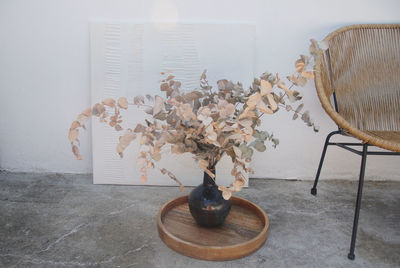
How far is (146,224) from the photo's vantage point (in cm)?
133

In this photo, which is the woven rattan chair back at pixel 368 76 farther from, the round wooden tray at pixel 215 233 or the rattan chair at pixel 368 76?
the round wooden tray at pixel 215 233

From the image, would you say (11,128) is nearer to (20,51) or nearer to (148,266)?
(20,51)

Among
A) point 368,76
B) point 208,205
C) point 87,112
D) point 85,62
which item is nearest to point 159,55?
point 85,62

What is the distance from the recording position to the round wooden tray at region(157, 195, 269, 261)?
110 centimetres

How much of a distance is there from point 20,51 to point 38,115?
1.11 ft

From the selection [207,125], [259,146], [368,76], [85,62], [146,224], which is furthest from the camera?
[85,62]

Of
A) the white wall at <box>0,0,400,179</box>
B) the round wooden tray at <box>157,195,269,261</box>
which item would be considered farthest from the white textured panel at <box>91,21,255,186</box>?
the round wooden tray at <box>157,195,269,261</box>

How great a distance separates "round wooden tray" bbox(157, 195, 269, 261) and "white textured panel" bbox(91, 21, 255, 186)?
1.88ft

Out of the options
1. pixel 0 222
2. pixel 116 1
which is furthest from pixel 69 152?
pixel 116 1

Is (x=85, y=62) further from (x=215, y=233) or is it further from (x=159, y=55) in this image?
(x=215, y=233)

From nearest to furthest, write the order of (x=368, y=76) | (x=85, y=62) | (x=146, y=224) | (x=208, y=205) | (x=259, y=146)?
(x=259, y=146) → (x=208, y=205) → (x=146, y=224) → (x=368, y=76) → (x=85, y=62)

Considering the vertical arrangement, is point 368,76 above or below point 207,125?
above

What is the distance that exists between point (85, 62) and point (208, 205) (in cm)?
102

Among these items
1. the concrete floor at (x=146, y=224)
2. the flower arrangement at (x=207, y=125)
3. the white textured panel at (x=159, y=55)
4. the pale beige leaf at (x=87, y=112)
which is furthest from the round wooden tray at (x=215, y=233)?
the white textured panel at (x=159, y=55)
